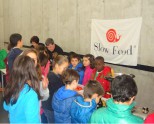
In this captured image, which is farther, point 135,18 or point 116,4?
point 116,4

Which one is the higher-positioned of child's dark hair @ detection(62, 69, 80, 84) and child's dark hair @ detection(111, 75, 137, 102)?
child's dark hair @ detection(111, 75, 137, 102)

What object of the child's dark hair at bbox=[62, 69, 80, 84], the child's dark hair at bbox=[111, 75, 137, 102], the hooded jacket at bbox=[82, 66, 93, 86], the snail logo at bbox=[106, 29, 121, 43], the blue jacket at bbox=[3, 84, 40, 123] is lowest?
the hooded jacket at bbox=[82, 66, 93, 86]

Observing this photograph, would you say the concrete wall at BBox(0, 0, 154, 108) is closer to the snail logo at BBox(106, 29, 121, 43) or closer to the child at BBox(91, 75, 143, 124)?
the snail logo at BBox(106, 29, 121, 43)

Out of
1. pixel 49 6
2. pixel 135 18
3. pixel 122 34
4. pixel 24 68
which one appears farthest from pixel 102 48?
pixel 24 68

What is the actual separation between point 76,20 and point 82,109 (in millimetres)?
4459

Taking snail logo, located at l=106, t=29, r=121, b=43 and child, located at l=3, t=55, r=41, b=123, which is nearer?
child, located at l=3, t=55, r=41, b=123

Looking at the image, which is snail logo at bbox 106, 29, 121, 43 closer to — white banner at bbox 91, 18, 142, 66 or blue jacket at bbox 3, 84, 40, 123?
white banner at bbox 91, 18, 142, 66

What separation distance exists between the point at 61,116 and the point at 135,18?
285cm

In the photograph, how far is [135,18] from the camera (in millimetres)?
4699


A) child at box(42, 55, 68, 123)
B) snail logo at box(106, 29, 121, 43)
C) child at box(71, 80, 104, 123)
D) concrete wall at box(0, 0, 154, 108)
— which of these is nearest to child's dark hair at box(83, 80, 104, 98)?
child at box(71, 80, 104, 123)

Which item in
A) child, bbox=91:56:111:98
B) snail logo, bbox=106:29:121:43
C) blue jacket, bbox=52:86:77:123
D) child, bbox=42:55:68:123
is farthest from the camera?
snail logo, bbox=106:29:121:43

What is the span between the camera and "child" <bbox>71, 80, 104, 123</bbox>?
2336 mm

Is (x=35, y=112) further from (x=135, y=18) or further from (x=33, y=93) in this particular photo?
(x=135, y=18)

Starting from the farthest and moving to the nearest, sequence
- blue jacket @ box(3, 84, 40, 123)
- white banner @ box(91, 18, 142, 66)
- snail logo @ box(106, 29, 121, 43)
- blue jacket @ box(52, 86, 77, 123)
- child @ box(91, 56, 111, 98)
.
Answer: snail logo @ box(106, 29, 121, 43)
white banner @ box(91, 18, 142, 66)
child @ box(91, 56, 111, 98)
blue jacket @ box(52, 86, 77, 123)
blue jacket @ box(3, 84, 40, 123)
